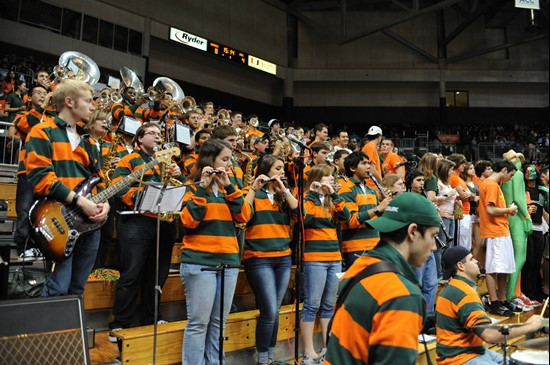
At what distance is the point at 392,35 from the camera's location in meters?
21.2

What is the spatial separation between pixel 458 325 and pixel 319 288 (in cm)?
143

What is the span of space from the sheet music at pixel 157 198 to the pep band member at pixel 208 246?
26 cm

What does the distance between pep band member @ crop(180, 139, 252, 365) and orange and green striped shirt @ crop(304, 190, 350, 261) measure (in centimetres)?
92

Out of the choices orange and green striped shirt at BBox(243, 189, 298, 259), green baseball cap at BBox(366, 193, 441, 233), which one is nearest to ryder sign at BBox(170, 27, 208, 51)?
orange and green striped shirt at BBox(243, 189, 298, 259)

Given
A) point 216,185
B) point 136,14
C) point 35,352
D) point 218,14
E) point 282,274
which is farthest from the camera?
point 218,14

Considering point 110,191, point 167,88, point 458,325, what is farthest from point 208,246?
point 167,88

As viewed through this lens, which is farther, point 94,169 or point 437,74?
point 437,74

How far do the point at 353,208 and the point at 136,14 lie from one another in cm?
1377

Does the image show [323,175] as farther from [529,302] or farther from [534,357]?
[529,302]

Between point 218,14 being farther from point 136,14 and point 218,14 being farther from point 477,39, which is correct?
point 477,39

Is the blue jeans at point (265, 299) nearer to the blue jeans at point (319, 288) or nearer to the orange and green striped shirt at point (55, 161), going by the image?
the blue jeans at point (319, 288)

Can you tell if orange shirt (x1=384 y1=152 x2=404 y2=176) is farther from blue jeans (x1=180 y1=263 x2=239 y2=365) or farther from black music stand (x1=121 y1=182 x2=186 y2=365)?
black music stand (x1=121 y1=182 x2=186 y2=365)

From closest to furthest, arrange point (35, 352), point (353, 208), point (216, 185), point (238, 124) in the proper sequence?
1. point (35, 352)
2. point (216, 185)
3. point (353, 208)
4. point (238, 124)

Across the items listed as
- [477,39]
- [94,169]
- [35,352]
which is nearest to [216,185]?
[94,169]
